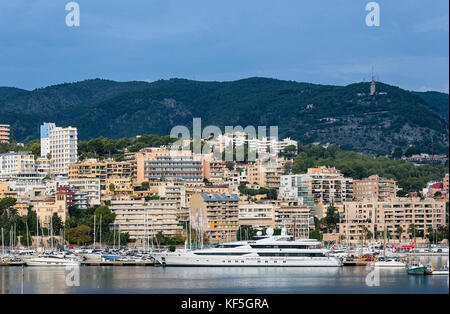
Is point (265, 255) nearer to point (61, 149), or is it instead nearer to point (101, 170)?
point (101, 170)

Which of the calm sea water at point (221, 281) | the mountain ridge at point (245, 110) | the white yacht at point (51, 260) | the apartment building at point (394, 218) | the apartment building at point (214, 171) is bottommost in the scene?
the white yacht at point (51, 260)

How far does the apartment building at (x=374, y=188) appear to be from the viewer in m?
77.6

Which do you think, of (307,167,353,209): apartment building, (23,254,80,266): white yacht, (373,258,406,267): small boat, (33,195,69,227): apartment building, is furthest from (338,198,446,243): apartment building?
(23,254,80,266): white yacht

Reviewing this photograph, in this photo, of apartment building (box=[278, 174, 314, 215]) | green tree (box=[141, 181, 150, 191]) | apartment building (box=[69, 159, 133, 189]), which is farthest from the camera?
apartment building (box=[69, 159, 133, 189])

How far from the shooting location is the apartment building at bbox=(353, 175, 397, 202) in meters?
77.6

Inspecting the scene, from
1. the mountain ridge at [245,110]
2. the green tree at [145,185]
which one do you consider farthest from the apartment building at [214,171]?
the mountain ridge at [245,110]

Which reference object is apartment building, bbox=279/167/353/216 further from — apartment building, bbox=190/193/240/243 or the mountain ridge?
the mountain ridge

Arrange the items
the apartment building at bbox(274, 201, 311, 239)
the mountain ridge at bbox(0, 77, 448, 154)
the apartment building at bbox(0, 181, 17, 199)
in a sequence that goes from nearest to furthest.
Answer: the apartment building at bbox(274, 201, 311, 239) → the apartment building at bbox(0, 181, 17, 199) → the mountain ridge at bbox(0, 77, 448, 154)

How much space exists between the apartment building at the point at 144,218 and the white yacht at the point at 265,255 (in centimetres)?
1835

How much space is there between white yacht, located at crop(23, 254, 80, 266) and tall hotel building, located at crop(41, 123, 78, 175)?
116 feet

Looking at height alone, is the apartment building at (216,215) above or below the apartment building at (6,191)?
below

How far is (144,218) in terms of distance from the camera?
60625 mm

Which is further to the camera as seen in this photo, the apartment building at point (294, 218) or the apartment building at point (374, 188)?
the apartment building at point (374, 188)

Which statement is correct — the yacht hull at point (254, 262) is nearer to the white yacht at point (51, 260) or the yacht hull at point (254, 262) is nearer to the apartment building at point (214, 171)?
the white yacht at point (51, 260)
